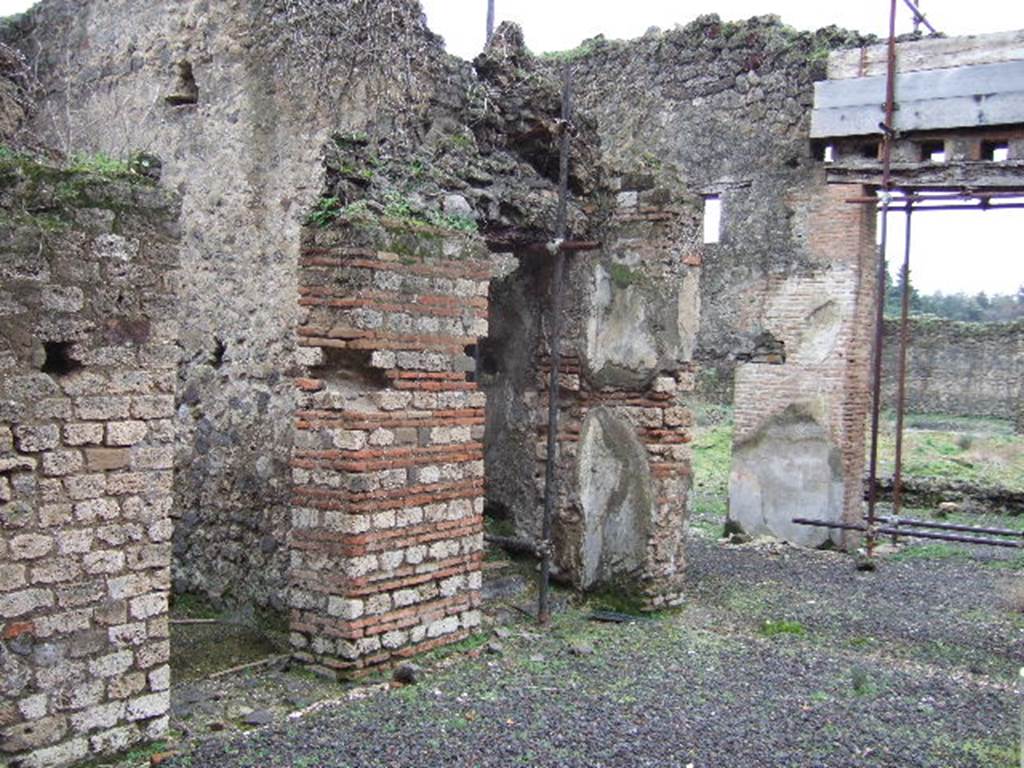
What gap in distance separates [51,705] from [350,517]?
2010mm

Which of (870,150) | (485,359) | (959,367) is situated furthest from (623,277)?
(959,367)

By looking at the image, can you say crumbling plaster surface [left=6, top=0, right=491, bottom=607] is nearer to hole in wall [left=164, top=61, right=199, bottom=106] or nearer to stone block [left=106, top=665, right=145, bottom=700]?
hole in wall [left=164, top=61, right=199, bottom=106]

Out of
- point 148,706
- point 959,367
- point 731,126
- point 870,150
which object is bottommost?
point 148,706

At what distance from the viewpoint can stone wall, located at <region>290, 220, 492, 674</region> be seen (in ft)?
20.4

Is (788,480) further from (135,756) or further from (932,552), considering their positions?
(135,756)

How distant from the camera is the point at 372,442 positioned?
6.29m

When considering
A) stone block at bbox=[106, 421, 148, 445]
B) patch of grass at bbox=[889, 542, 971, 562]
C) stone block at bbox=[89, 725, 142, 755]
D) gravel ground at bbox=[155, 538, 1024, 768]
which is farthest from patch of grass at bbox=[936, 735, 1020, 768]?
patch of grass at bbox=[889, 542, 971, 562]

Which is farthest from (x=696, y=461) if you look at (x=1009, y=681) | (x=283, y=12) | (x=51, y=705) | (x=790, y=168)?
(x=51, y=705)

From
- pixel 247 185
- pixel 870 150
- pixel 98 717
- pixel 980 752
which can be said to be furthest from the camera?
pixel 870 150

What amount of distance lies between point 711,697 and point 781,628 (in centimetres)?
207

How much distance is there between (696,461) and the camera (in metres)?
19.1

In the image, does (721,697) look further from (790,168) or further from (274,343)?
(790,168)

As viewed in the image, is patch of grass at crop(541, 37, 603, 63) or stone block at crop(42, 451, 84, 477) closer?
stone block at crop(42, 451, 84, 477)

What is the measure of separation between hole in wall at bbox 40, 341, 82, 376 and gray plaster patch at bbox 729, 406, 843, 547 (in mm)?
9662
